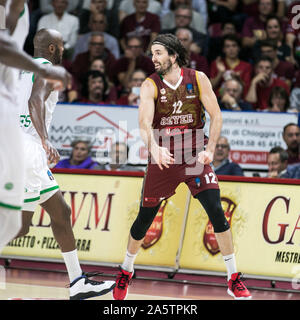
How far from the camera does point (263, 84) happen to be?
1134 cm

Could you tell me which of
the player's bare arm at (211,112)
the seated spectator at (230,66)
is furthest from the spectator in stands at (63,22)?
Result: the player's bare arm at (211,112)

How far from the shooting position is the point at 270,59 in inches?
451

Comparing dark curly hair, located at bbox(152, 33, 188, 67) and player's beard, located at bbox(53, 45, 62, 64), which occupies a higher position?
dark curly hair, located at bbox(152, 33, 188, 67)

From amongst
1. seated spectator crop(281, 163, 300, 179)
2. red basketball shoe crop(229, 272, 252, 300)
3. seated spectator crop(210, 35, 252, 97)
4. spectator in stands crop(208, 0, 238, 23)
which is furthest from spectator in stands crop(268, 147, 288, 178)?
spectator in stands crop(208, 0, 238, 23)

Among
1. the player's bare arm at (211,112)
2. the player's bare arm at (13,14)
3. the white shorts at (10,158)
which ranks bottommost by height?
the white shorts at (10,158)

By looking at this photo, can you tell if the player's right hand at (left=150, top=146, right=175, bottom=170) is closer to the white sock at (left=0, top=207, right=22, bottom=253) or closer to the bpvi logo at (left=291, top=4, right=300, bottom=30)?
the white sock at (left=0, top=207, right=22, bottom=253)

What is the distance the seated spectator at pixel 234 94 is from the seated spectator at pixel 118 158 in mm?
1777

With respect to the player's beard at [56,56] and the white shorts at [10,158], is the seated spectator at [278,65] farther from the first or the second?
the white shorts at [10,158]

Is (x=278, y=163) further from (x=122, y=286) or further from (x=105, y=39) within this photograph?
(x=105, y=39)

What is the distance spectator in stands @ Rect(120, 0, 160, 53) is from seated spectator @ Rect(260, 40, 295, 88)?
2042 millimetres

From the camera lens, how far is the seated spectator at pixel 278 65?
11781 millimetres

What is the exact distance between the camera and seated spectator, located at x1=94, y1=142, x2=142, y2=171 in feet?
31.6

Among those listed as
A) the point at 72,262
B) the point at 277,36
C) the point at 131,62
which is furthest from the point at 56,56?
the point at 277,36
